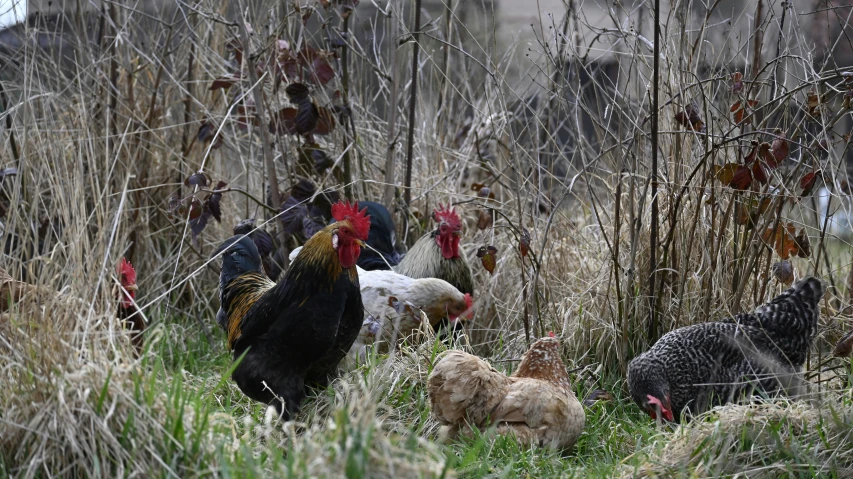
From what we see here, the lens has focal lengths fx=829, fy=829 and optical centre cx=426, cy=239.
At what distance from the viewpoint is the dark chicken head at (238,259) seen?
4.56 meters

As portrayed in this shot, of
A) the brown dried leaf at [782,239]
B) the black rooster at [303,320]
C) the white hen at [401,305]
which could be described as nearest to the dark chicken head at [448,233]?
the white hen at [401,305]

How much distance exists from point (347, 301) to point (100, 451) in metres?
1.55

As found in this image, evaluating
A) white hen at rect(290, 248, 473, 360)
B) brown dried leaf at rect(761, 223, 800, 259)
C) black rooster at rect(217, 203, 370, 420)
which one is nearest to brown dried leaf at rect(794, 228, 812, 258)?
brown dried leaf at rect(761, 223, 800, 259)

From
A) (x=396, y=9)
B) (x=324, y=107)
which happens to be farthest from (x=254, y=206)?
(x=396, y=9)

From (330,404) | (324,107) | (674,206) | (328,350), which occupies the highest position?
(324,107)

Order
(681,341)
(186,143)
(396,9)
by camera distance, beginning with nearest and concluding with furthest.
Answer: (681,341) < (396,9) < (186,143)

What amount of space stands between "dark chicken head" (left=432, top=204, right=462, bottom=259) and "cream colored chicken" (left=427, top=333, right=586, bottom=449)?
1555 millimetres

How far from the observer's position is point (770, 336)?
3.94 m

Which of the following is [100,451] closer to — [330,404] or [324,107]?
[330,404]

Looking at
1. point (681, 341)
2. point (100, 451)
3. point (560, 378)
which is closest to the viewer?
point (100, 451)

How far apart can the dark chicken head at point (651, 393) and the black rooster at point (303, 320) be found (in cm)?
137

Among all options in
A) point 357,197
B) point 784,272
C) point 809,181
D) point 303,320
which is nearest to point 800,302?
point 784,272

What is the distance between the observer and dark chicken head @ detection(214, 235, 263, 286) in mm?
4562

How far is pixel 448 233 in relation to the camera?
16.9 feet
